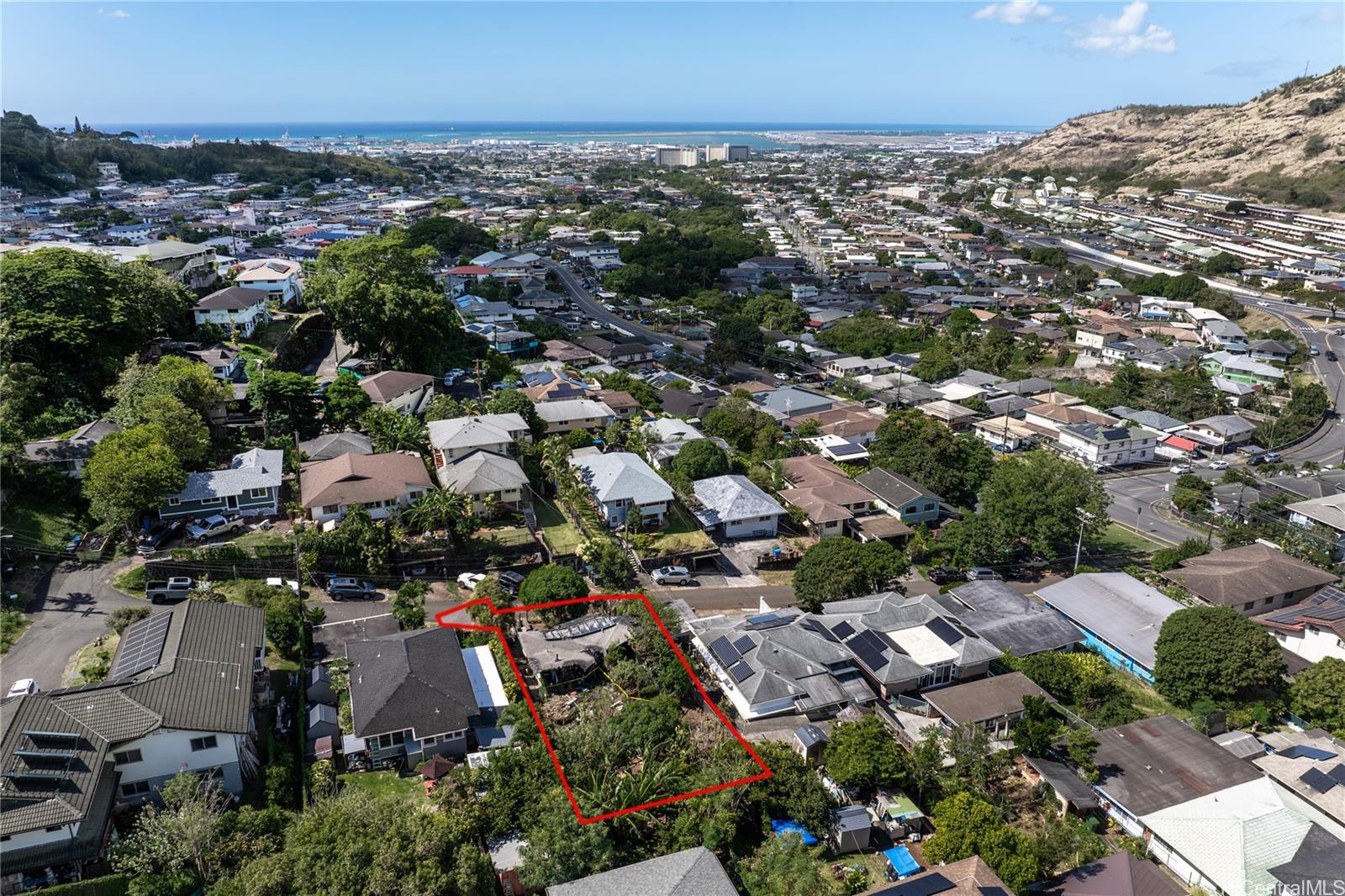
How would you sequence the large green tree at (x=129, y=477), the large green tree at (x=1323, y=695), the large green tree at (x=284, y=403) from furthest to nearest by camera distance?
the large green tree at (x=284, y=403)
the large green tree at (x=129, y=477)
the large green tree at (x=1323, y=695)

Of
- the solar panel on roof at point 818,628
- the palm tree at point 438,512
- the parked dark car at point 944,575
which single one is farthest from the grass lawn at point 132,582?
the parked dark car at point 944,575

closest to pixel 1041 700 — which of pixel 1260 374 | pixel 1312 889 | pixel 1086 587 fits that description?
pixel 1312 889

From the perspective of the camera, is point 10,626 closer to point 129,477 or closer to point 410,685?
point 129,477

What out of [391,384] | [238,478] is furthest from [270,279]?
[238,478]

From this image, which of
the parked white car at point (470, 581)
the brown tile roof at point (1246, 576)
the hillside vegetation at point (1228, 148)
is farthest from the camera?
the hillside vegetation at point (1228, 148)

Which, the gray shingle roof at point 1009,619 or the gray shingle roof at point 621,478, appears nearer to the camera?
the gray shingle roof at point 1009,619

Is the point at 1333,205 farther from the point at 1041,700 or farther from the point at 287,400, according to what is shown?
the point at 287,400

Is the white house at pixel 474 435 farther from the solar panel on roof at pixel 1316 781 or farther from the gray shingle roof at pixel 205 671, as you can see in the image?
the solar panel on roof at pixel 1316 781
